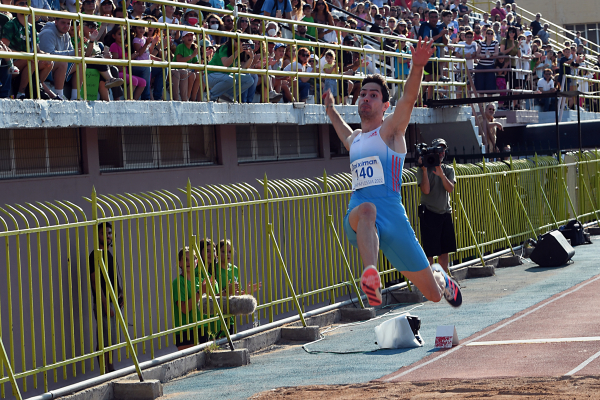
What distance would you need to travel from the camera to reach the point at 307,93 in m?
16.6

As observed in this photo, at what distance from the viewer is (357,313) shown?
499 inches

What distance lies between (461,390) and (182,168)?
7.35 m

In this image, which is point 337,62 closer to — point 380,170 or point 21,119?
point 21,119

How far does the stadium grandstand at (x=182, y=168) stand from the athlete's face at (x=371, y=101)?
293 cm

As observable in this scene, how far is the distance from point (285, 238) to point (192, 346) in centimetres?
241

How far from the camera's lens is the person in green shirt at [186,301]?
9945mm

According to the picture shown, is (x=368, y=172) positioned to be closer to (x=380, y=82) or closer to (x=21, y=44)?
(x=380, y=82)

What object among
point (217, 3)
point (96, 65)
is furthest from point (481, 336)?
point (217, 3)

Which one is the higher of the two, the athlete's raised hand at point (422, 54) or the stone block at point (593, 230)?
the athlete's raised hand at point (422, 54)

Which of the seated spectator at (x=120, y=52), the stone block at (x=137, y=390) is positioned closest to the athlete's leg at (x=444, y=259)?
the seated spectator at (x=120, y=52)

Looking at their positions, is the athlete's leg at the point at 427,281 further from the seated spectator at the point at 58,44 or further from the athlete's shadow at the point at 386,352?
the seated spectator at the point at 58,44

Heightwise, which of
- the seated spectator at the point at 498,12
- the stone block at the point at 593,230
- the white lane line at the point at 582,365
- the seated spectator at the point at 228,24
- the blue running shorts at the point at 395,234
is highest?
the seated spectator at the point at 498,12

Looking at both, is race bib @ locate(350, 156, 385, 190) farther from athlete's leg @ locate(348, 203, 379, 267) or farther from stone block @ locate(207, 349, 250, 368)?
stone block @ locate(207, 349, 250, 368)

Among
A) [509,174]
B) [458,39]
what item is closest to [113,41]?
[509,174]
